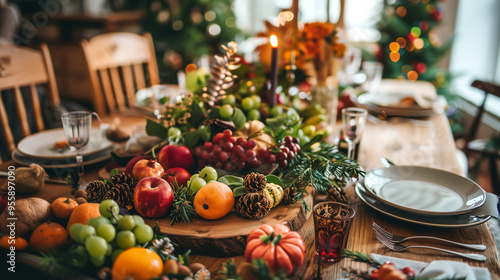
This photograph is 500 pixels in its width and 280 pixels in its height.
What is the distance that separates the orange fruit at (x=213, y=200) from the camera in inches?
26.6

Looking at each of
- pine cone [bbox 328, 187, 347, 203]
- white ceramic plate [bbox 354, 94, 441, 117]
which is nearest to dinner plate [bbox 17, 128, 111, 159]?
pine cone [bbox 328, 187, 347, 203]

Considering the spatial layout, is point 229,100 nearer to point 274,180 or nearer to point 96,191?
point 274,180

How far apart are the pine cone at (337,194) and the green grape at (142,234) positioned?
440 millimetres

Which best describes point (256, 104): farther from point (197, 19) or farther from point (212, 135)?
point (197, 19)

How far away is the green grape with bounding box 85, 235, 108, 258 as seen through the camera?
53cm

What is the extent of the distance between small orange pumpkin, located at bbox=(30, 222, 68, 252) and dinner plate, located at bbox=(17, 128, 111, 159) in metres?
0.42

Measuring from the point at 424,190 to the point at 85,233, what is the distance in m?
0.74

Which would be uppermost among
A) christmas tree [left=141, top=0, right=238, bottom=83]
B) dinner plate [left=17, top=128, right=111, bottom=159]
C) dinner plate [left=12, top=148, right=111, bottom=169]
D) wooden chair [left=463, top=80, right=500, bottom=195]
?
christmas tree [left=141, top=0, right=238, bottom=83]

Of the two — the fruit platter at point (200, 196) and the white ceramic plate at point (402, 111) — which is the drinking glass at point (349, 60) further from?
the fruit platter at point (200, 196)

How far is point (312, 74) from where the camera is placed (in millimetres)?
1354

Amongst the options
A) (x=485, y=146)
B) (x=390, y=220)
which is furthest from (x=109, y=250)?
(x=485, y=146)

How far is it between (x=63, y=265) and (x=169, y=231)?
18 centimetres

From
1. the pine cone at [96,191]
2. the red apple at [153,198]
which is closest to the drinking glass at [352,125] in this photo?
the red apple at [153,198]

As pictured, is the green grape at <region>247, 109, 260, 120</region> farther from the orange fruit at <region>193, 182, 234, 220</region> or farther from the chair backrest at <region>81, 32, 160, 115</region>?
the chair backrest at <region>81, 32, 160, 115</region>
